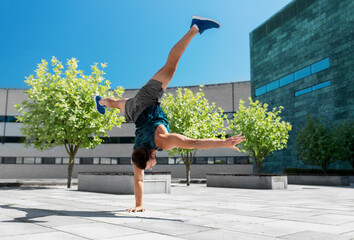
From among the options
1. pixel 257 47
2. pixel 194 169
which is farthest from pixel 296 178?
pixel 257 47

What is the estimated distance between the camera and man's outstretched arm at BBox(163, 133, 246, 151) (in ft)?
17.2

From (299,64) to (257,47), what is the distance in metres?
9.01

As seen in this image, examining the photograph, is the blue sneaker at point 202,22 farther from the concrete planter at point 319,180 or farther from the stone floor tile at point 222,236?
the concrete planter at point 319,180

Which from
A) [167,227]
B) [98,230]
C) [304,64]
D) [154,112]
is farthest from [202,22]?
[304,64]

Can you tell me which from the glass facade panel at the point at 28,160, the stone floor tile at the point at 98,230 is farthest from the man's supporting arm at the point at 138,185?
the glass facade panel at the point at 28,160

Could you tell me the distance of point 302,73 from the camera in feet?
117

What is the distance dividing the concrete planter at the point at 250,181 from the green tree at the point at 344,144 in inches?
373

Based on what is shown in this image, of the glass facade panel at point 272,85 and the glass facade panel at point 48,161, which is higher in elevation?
the glass facade panel at point 272,85

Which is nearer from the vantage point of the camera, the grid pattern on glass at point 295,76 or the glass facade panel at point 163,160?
the grid pattern on glass at point 295,76

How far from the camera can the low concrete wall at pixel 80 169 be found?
122 feet

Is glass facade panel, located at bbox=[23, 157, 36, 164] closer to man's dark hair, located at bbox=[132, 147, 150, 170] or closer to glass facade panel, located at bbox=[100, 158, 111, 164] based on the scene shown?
glass facade panel, located at bbox=[100, 158, 111, 164]

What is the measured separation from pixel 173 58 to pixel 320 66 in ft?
103

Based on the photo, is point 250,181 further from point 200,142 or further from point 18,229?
point 18,229

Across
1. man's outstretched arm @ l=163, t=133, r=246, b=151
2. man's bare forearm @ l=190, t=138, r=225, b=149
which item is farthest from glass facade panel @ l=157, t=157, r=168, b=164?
man's bare forearm @ l=190, t=138, r=225, b=149
